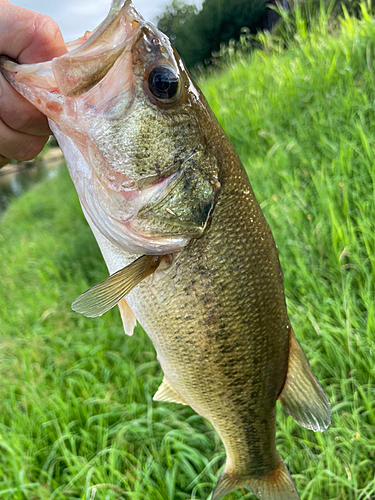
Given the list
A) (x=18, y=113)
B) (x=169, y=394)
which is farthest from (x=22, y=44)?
(x=169, y=394)

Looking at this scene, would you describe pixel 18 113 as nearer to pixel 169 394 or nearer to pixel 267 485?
pixel 169 394

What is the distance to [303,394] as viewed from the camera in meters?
1.24

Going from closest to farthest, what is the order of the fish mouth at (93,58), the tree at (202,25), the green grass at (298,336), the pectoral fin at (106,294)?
the fish mouth at (93,58), the pectoral fin at (106,294), the green grass at (298,336), the tree at (202,25)

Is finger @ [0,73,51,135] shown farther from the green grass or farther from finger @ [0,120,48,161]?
the green grass

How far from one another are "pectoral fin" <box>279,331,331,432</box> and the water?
1541 centimetres

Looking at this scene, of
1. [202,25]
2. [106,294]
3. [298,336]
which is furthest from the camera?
[202,25]

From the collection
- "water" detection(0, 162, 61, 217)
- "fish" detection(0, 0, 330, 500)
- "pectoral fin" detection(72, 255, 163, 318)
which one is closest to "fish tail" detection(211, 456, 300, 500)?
"fish" detection(0, 0, 330, 500)

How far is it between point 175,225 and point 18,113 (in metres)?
0.64

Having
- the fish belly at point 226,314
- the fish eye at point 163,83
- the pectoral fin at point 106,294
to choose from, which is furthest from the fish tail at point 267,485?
the fish eye at point 163,83

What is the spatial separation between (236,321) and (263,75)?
430 centimetres

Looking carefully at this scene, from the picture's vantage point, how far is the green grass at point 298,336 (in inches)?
68.8

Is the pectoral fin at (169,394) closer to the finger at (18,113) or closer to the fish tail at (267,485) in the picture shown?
the fish tail at (267,485)

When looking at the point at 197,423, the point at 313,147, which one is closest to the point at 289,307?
the point at 197,423

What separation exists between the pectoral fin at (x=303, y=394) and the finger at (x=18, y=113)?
1.14 m
